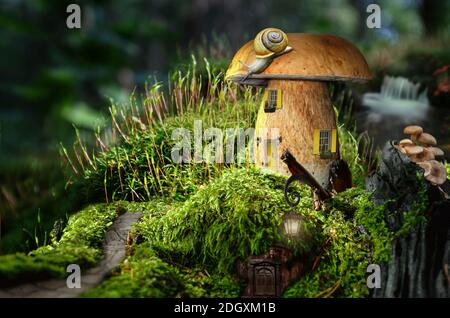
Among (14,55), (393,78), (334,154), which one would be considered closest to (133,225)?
(334,154)

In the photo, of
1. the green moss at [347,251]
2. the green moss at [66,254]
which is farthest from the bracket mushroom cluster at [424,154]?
the green moss at [66,254]

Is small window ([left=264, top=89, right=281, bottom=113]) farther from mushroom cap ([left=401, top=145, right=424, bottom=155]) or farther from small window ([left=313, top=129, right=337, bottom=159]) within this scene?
mushroom cap ([left=401, top=145, right=424, bottom=155])

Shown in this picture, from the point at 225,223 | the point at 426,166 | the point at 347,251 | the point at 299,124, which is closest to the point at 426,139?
the point at 426,166

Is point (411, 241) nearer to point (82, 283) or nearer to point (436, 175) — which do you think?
point (436, 175)

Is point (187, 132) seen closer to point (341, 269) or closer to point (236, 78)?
point (236, 78)

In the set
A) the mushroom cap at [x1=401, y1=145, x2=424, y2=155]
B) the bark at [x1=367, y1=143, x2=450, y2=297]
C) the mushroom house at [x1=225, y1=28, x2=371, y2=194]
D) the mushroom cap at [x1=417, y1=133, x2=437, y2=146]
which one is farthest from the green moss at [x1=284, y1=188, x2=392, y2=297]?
the mushroom cap at [x1=417, y1=133, x2=437, y2=146]
